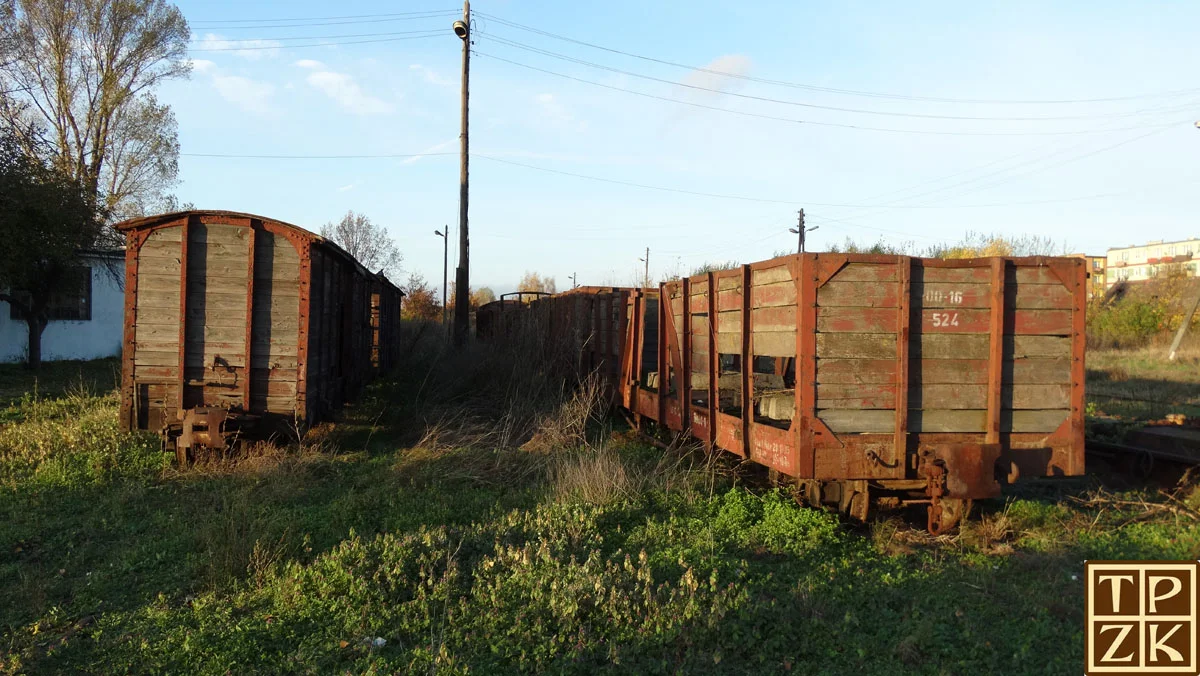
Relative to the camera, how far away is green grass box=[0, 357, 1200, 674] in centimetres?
379

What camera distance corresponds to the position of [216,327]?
26.8 ft

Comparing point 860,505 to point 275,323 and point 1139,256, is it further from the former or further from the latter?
point 1139,256

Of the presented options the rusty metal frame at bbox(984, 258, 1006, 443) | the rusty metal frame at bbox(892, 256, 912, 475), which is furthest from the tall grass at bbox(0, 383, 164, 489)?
the rusty metal frame at bbox(984, 258, 1006, 443)

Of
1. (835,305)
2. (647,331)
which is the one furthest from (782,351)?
(647,331)

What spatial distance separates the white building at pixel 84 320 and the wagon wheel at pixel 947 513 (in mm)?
19935

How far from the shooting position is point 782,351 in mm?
5598

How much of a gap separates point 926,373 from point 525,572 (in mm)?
3317

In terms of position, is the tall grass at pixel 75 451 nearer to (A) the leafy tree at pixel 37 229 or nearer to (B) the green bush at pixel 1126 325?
(A) the leafy tree at pixel 37 229

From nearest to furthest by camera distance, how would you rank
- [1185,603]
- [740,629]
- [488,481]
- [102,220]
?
[1185,603], [740,629], [488,481], [102,220]

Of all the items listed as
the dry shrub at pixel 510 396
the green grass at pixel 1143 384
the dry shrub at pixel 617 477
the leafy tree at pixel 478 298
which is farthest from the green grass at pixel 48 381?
the leafy tree at pixel 478 298

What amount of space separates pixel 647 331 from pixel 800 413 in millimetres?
5214

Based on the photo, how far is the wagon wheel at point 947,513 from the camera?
18.0 ft

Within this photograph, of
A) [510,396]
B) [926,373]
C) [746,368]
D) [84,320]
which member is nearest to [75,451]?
[510,396]

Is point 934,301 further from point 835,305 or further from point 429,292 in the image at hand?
point 429,292
